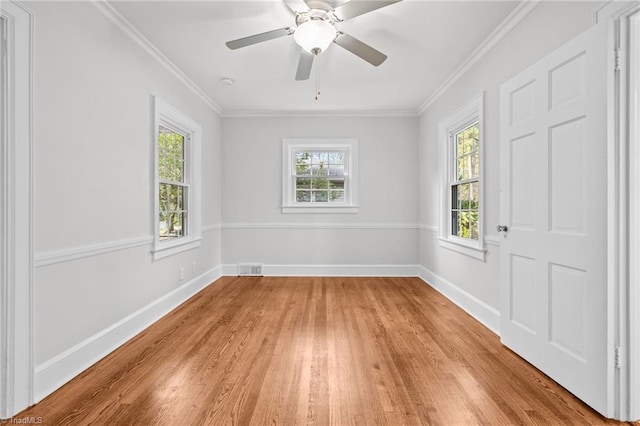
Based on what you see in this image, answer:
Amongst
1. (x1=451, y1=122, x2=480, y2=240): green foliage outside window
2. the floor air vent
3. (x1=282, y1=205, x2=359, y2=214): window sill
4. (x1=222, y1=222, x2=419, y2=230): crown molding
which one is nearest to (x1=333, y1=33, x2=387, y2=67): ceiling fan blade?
(x1=451, y1=122, x2=480, y2=240): green foliage outside window

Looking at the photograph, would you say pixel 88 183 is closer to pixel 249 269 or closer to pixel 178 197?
pixel 178 197

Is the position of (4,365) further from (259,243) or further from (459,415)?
(259,243)

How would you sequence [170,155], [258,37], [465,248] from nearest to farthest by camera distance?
[258,37] < [465,248] < [170,155]

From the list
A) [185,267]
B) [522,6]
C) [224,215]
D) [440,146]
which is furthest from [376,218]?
[522,6]

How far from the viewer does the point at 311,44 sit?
2355 mm

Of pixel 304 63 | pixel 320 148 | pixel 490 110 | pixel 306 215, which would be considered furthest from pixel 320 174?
pixel 490 110

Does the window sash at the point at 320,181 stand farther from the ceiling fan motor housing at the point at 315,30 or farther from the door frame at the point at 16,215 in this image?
the door frame at the point at 16,215

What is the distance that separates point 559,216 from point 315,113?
3.85 metres

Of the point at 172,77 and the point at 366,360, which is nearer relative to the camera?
the point at 366,360

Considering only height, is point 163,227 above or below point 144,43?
below

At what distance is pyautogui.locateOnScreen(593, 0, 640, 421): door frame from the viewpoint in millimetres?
1650

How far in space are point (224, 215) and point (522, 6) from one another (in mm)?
4380

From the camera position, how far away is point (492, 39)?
290cm

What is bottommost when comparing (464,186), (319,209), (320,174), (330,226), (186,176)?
(330,226)
